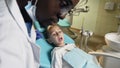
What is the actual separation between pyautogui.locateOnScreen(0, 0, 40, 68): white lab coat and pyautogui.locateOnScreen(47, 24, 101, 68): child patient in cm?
31

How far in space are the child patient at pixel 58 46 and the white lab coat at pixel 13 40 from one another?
0.31 metres

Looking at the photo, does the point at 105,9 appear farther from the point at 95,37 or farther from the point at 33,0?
the point at 33,0

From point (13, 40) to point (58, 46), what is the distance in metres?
0.49

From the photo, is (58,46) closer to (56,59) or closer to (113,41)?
(56,59)

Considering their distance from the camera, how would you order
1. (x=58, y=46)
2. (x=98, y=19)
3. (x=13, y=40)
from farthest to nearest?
(x=98, y=19) → (x=58, y=46) → (x=13, y=40)

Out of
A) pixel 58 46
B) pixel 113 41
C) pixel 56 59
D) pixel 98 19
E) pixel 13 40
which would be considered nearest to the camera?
pixel 13 40

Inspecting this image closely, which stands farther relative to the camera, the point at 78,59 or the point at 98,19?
the point at 98,19

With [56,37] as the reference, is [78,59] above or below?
below

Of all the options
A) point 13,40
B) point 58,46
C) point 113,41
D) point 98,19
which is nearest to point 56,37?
point 58,46

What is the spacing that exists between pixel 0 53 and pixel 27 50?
4.2 inches

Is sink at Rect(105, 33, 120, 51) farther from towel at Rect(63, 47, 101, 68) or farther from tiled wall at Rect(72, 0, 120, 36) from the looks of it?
towel at Rect(63, 47, 101, 68)

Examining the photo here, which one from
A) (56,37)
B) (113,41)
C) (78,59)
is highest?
(56,37)

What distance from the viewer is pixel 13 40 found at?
0.53m

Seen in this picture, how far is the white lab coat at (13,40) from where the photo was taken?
500mm
